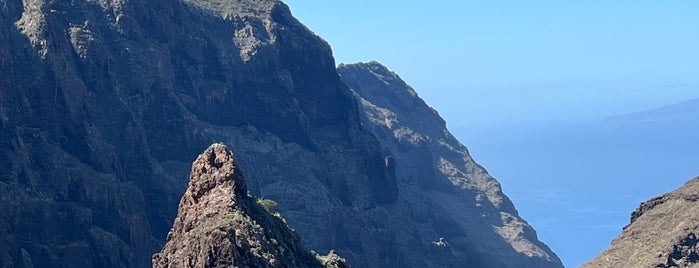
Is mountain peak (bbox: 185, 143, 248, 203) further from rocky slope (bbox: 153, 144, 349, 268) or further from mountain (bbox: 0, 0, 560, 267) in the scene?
mountain (bbox: 0, 0, 560, 267)

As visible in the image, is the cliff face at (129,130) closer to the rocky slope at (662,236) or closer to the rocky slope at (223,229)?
the rocky slope at (662,236)

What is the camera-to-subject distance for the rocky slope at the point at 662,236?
113 metres

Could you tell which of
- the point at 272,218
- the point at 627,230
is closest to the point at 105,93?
the point at 627,230

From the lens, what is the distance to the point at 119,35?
17600 centimetres

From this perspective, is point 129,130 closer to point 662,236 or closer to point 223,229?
point 662,236

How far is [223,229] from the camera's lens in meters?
69.4

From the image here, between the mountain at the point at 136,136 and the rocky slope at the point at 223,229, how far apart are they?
193 feet

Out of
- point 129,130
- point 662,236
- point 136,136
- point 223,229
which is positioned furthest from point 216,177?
point 136,136

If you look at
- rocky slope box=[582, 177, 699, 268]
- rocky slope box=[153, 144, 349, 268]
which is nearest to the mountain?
rocky slope box=[582, 177, 699, 268]

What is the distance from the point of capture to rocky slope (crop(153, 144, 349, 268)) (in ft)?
225

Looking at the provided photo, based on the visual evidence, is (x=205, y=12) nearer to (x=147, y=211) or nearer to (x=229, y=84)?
(x=229, y=84)

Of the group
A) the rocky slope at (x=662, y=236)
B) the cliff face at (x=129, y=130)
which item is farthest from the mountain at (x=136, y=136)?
the rocky slope at (x=662, y=236)

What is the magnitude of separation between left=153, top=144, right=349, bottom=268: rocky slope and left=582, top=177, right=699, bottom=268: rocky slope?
39.4 metres

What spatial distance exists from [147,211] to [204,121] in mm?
29013
